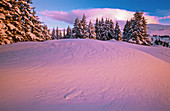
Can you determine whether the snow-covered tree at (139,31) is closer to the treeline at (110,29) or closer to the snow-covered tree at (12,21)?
the treeline at (110,29)

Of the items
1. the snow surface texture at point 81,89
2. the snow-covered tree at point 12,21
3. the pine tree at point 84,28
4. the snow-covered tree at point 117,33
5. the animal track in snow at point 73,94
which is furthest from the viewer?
the snow-covered tree at point 117,33

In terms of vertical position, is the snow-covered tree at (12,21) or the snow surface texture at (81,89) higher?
the snow-covered tree at (12,21)

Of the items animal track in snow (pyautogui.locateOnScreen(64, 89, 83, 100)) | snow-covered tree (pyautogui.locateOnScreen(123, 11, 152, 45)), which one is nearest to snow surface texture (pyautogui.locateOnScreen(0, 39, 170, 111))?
animal track in snow (pyautogui.locateOnScreen(64, 89, 83, 100))

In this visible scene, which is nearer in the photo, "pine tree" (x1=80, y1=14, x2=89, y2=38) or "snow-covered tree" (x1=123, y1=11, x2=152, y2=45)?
"snow-covered tree" (x1=123, y1=11, x2=152, y2=45)

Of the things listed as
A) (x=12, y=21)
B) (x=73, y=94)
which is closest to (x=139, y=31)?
(x=73, y=94)

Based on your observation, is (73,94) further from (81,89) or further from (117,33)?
(117,33)

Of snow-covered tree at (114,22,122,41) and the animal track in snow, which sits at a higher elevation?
snow-covered tree at (114,22,122,41)

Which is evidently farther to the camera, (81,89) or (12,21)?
(12,21)

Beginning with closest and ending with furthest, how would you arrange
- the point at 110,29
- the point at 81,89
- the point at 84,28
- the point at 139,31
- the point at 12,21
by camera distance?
the point at 81,89 < the point at 12,21 < the point at 139,31 < the point at 84,28 < the point at 110,29

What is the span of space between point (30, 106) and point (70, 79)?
132cm

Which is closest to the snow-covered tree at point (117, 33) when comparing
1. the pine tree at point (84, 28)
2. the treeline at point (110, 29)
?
the treeline at point (110, 29)

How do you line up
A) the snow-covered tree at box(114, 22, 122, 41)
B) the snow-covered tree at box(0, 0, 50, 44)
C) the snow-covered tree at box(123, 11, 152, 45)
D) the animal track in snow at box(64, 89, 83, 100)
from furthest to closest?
1. the snow-covered tree at box(114, 22, 122, 41)
2. the snow-covered tree at box(123, 11, 152, 45)
3. the snow-covered tree at box(0, 0, 50, 44)
4. the animal track in snow at box(64, 89, 83, 100)

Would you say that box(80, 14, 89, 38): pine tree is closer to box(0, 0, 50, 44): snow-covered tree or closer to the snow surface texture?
box(0, 0, 50, 44): snow-covered tree

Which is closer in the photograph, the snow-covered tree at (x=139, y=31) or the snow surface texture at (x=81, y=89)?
the snow surface texture at (x=81, y=89)
